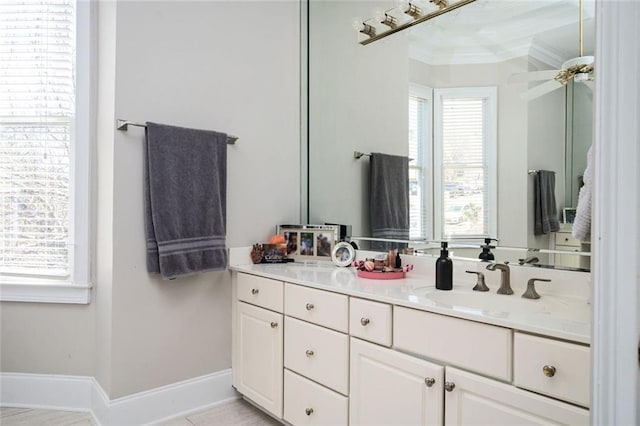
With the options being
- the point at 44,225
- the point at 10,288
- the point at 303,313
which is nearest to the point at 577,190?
the point at 303,313

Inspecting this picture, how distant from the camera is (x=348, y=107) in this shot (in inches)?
102

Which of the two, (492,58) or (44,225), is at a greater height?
(492,58)

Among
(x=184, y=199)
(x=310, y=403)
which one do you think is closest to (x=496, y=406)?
(x=310, y=403)

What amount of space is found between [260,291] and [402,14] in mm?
1621

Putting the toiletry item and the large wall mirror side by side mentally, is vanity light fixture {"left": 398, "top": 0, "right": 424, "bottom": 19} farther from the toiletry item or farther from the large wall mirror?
the toiletry item

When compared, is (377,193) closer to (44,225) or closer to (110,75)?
(110,75)

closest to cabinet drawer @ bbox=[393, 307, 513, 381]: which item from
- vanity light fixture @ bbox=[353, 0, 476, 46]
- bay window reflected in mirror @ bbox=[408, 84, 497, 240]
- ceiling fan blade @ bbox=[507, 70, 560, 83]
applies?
bay window reflected in mirror @ bbox=[408, 84, 497, 240]

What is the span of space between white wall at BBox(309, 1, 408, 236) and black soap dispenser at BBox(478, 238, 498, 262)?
2.02 ft

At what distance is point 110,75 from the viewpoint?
84.7 inches

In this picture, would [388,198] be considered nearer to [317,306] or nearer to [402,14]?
[317,306]

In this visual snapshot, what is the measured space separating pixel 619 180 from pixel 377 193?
5.45 ft

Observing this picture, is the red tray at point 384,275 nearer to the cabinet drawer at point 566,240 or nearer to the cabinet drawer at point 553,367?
the cabinet drawer at point 566,240

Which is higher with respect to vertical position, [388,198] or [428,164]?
[428,164]

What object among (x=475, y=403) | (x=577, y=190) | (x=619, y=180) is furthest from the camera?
(x=577, y=190)
